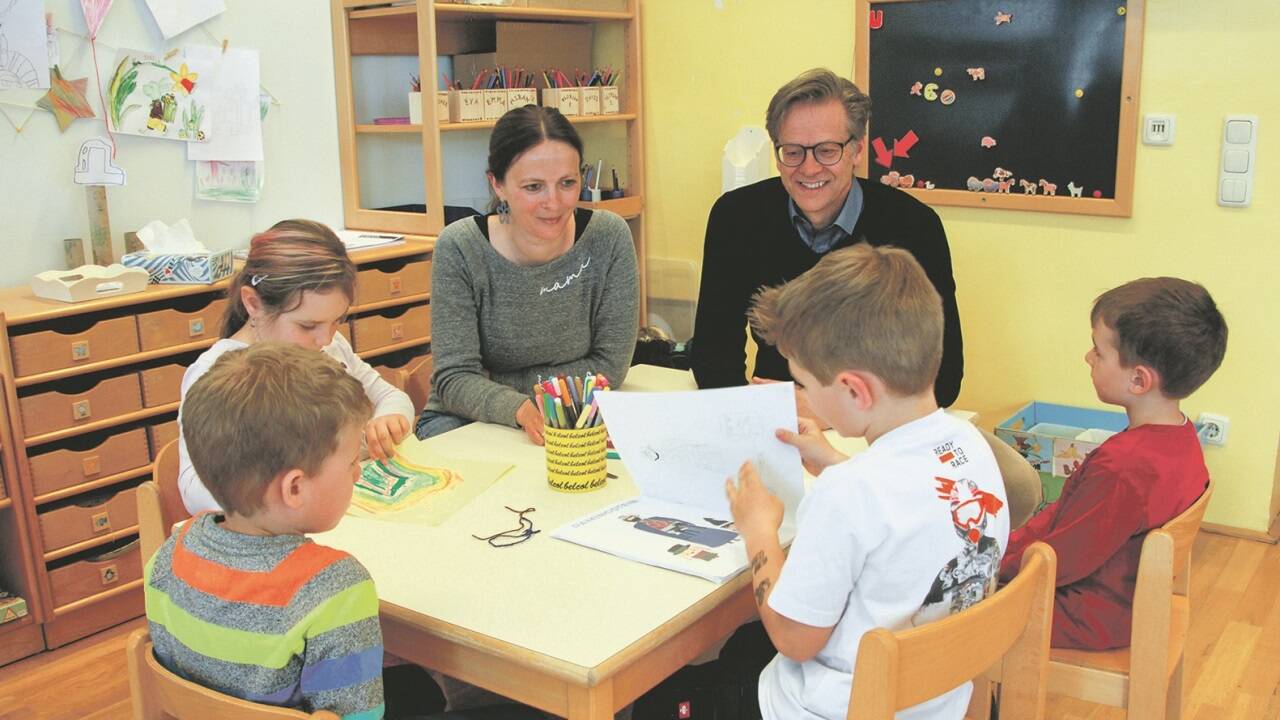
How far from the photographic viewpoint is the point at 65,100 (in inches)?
121

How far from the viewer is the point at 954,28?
3635mm

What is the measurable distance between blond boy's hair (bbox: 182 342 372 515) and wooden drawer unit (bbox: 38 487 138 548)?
1.63m

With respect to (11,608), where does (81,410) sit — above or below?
above

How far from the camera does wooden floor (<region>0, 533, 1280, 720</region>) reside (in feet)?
8.19

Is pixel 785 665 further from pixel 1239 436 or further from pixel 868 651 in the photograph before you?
pixel 1239 436

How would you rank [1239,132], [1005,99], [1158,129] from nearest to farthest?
[1239,132] < [1158,129] < [1005,99]

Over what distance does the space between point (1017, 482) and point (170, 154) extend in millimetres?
2531

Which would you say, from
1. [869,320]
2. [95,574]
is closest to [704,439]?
[869,320]

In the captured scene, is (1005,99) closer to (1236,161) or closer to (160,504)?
(1236,161)

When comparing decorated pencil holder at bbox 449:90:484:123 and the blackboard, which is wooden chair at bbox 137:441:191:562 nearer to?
decorated pencil holder at bbox 449:90:484:123

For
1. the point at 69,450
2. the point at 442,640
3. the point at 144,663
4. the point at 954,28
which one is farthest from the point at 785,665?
the point at 954,28

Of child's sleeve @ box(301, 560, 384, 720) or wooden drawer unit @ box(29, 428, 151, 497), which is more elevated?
child's sleeve @ box(301, 560, 384, 720)

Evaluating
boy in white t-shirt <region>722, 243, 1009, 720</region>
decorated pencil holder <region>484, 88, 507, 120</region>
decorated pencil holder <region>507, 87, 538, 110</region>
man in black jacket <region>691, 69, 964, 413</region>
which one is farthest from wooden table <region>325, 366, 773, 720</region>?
decorated pencil holder <region>507, 87, 538, 110</region>

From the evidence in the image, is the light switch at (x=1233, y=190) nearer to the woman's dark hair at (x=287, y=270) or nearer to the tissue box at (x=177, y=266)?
the woman's dark hair at (x=287, y=270)
